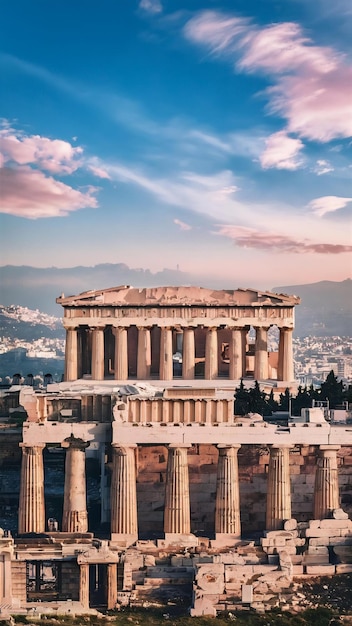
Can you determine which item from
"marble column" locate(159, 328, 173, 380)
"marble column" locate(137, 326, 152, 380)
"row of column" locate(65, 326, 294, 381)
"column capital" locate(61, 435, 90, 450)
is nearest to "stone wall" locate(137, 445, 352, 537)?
"column capital" locate(61, 435, 90, 450)

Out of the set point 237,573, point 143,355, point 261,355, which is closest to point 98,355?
point 143,355

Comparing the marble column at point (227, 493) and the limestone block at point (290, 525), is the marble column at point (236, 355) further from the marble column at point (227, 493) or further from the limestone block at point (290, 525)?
the limestone block at point (290, 525)

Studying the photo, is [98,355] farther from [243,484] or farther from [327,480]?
[327,480]

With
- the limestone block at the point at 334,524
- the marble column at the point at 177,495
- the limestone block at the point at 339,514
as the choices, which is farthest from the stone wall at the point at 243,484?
the limestone block at the point at 334,524

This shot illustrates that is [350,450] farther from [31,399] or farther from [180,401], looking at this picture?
[31,399]

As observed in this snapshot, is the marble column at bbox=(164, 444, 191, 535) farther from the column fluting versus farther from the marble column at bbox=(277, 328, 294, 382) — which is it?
the marble column at bbox=(277, 328, 294, 382)
